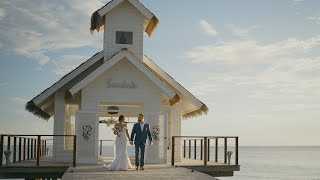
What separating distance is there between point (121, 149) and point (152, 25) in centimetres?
878

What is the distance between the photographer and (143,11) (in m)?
22.1

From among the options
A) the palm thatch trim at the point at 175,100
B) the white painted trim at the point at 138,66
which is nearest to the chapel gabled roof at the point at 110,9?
the white painted trim at the point at 138,66

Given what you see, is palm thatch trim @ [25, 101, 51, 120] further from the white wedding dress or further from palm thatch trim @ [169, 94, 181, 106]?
palm thatch trim @ [169, 94, 181, 106]

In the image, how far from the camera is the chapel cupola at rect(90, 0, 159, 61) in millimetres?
21953

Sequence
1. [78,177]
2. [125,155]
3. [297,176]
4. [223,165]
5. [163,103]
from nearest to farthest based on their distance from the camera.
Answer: [78,177] < [125,155] < [223,165] < [163,103] < [297,176]

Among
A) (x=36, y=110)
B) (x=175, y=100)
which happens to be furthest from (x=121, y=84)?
(x=36, y=110)

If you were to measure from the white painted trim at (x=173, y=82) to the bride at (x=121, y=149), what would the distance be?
Answer: 5.23 meters

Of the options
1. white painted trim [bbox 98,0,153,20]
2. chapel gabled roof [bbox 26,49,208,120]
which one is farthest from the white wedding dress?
white painted trim [bbox 98,0,153,20]

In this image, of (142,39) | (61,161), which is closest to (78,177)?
(61,161)

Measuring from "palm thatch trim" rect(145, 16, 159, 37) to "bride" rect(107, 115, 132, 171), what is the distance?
749 cm

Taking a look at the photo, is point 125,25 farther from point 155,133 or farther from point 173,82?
point 155,133

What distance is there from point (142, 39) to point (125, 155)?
6.93m

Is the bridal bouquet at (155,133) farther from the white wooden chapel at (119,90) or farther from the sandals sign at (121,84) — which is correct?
the sandals sign at (121,84)

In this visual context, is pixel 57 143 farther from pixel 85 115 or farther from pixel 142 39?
pixel 142 39
